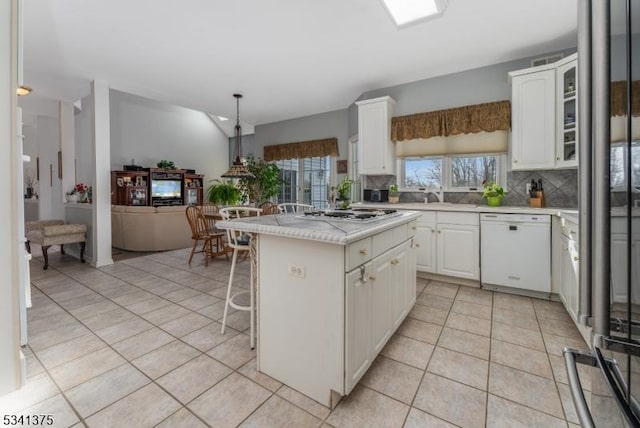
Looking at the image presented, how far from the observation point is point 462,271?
3.38m

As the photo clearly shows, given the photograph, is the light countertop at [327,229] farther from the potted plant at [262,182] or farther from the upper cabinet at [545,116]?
the potted plant at [262,182]

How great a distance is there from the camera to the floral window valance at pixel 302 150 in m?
5.82

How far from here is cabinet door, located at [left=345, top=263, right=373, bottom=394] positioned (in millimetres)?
1459

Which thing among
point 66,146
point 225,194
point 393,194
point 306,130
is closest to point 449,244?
point 393,194

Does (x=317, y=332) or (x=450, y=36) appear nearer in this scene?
(x=317, y=332)

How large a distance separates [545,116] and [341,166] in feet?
10.7

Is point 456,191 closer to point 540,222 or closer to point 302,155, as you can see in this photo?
point 540,222

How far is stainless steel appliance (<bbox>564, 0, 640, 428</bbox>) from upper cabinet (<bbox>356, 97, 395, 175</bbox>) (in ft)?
→ 11.9

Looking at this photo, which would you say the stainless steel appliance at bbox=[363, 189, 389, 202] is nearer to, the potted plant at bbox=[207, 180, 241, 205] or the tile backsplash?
the tile backsplash

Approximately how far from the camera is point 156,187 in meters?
7.31

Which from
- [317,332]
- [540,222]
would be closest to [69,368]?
[317,332]

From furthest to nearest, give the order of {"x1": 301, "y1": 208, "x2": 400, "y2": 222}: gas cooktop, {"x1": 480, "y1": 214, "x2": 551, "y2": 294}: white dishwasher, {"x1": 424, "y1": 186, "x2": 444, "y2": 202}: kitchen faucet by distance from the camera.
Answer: {"x1": 424, "y1": 186, "x2": 444, "y2": 202}: kitchen faucet → {"x1": 480, "y1": 214, "x2": 551, "y2": 294}: white dishwasher → {"x1": 301, "y1": 208, "x2": 400, "y2": 222}: gas cooktop

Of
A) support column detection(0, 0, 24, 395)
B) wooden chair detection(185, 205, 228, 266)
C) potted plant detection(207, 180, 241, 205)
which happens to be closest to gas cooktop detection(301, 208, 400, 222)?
support column detection(0, 0, 24, 395)

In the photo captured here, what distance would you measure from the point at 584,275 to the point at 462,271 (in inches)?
114
